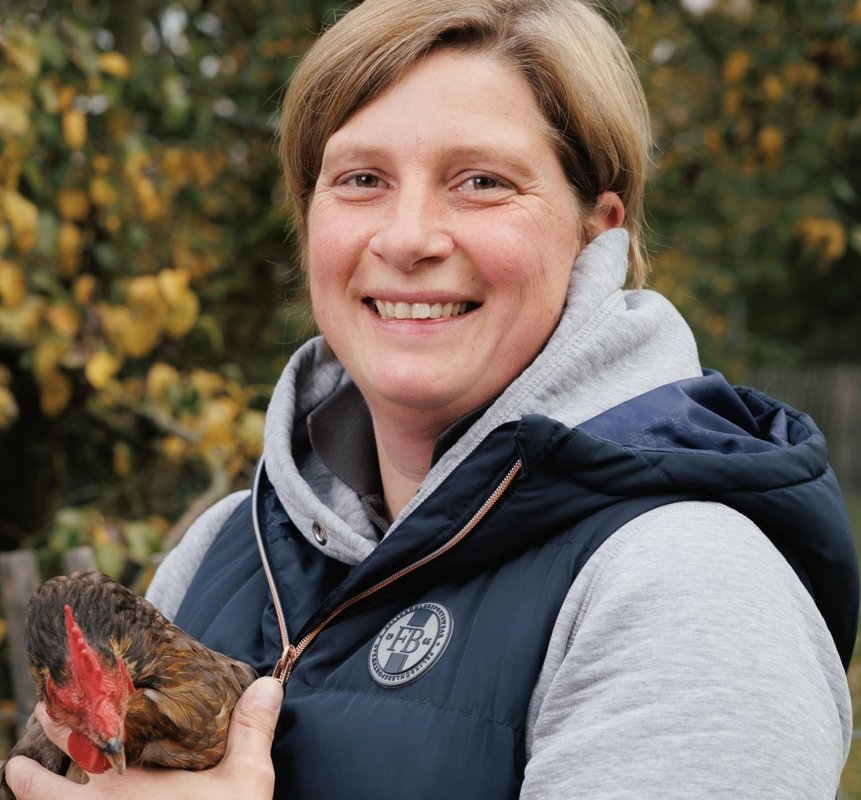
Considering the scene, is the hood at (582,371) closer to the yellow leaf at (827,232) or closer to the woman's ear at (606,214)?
the woman's ear at (606,214)

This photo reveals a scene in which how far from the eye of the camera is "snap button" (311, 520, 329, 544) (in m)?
1.80

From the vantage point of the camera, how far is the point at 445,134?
170 centimetres

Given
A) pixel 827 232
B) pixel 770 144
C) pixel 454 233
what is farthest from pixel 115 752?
pixel 770 144

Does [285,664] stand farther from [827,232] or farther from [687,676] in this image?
[827,232]

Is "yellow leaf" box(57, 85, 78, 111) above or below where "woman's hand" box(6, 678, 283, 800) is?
above

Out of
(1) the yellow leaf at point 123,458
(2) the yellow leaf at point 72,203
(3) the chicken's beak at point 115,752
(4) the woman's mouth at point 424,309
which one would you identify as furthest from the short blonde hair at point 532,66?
(1) the yellow leaf at point 123,458

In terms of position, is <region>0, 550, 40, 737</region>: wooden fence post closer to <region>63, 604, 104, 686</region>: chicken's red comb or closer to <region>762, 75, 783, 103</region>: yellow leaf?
<region>63, 604, 104, 686</region>: chicken's red comb

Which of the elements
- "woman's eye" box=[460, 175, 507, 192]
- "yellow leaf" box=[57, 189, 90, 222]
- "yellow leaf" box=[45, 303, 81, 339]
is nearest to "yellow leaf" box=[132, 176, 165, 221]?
"yellow leaf" box=[57, 189, 90, 222]

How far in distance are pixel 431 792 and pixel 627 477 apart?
488mm

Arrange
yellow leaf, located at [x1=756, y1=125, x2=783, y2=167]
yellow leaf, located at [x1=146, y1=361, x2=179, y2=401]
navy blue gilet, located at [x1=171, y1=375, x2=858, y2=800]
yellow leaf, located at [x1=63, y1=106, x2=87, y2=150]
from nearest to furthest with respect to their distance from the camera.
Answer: navy blue gilet, located at [x1=171, y1=375, x2=858, y2=800] < yellow leaf, located at [x1=63, y1=106, x2=87, y2=150] < yellow leaf, located at [x1=146, y1=361, x2=179, y2=401] < yellow leaf, located at [x1=756, y1=125, x2=783, y2=167]

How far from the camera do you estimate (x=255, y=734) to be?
1.60 meters

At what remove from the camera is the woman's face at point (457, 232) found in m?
1.71

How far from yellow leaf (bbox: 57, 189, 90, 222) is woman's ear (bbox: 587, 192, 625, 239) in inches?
112

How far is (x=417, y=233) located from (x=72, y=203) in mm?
2870
